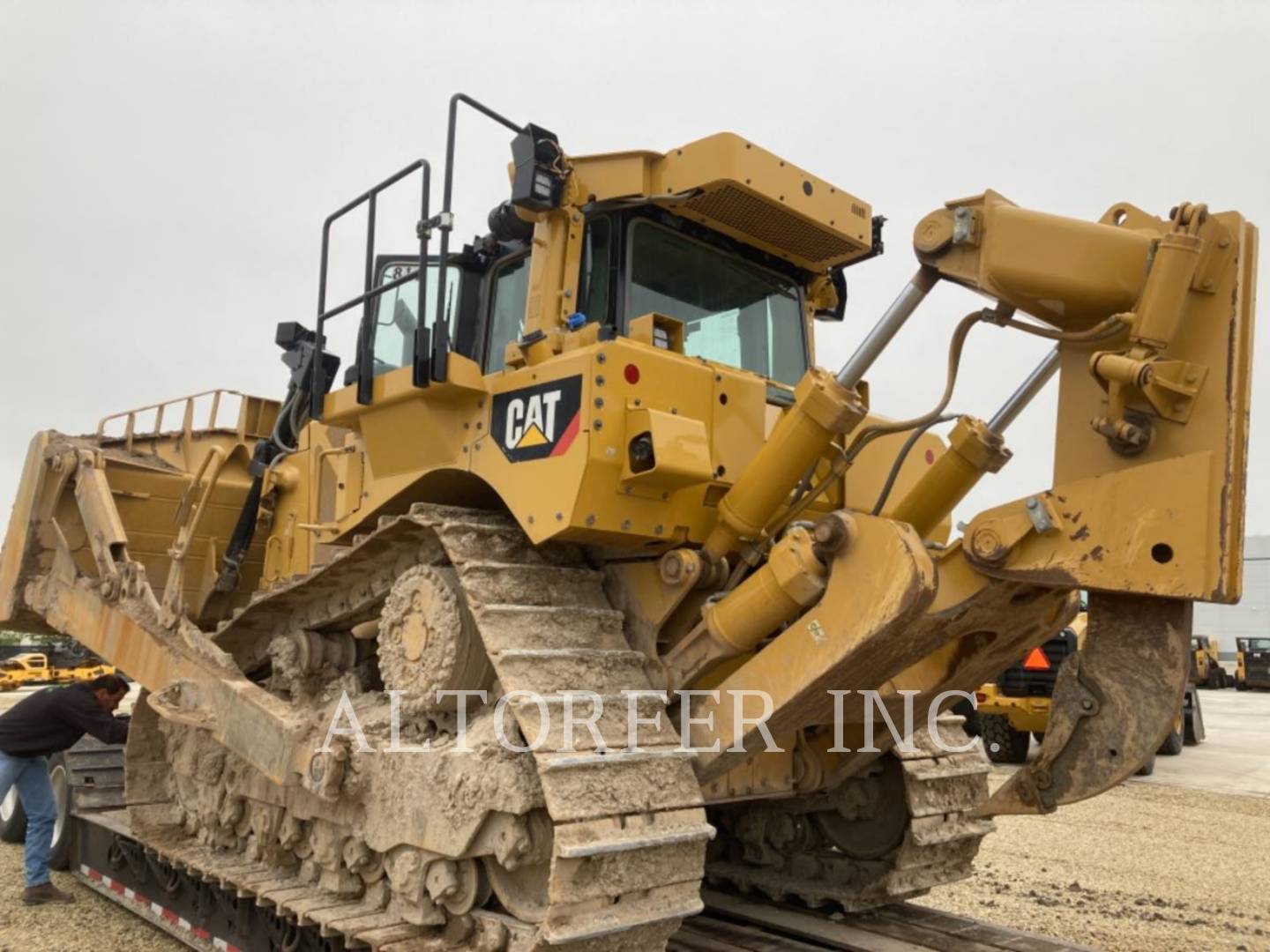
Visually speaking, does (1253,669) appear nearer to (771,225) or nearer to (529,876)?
(771,225)

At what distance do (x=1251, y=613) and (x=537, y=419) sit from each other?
67762 millimetres

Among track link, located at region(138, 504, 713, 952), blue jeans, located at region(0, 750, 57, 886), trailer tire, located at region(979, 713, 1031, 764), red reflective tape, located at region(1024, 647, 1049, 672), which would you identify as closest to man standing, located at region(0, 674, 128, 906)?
blue jeans, located at region(0, 750, 57, 886)

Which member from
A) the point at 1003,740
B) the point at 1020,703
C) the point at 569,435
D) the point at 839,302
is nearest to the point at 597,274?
the point at 569,435

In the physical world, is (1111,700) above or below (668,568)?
below

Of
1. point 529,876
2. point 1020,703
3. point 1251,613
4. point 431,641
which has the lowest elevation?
point 529,876

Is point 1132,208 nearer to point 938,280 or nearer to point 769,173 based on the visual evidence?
point 938,280

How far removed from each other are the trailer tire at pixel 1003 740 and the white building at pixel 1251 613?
52185 millimetres

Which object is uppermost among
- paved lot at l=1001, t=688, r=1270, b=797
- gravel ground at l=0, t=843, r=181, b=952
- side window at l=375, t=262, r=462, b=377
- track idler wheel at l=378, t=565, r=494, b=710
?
side window at l=375, t=262, r=462, b=377

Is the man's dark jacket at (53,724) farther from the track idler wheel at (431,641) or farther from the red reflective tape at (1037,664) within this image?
the red reflective tape at (1037,664)

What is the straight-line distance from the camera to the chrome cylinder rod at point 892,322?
3.94 metres

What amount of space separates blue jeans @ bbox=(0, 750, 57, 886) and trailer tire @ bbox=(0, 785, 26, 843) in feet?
5.71

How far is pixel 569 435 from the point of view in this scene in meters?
4.44

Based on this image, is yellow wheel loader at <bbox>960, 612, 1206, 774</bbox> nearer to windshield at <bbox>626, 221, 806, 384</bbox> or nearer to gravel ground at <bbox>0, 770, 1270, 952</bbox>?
gravel ground at <bbox>0, 770, 1270, 952</bbox>

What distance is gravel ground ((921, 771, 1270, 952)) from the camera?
6.75m
